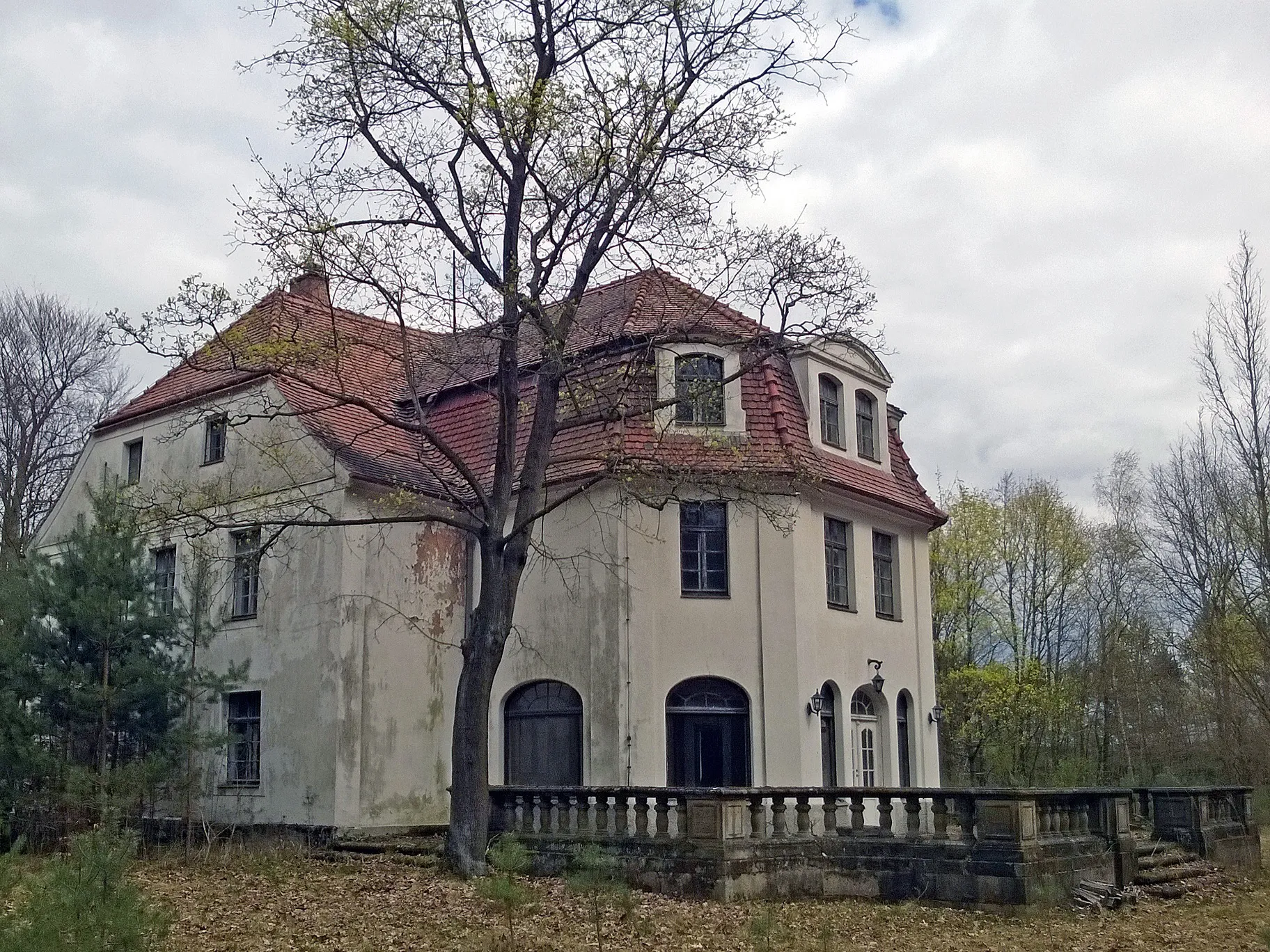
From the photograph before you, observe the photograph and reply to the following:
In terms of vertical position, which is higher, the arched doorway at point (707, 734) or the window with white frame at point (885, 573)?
the window with white frame at point (885, 573)

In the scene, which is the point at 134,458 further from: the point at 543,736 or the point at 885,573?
the point at 885,573

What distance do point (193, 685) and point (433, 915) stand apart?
7.50 metres

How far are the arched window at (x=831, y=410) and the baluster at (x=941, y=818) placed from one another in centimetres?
829

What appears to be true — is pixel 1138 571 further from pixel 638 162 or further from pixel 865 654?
pixel 638 162

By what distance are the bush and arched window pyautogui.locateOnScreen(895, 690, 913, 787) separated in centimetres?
1539

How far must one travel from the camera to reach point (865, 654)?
814 inches

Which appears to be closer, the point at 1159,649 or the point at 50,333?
the point at 50,333

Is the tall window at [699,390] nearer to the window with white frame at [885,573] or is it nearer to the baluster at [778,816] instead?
the window with white frame at [885,573]

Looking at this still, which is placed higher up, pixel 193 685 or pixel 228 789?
pixel 193 685

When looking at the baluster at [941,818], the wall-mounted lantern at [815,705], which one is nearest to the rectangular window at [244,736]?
the wall-mounted lantern at [815,705]

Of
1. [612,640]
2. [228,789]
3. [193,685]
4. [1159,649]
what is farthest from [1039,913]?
[1159,649]

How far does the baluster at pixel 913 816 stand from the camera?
14086mm

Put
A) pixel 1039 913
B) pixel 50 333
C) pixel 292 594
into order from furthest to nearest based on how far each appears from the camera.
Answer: pixel 50 333 < pixel 292 594 < pixel 1039 913

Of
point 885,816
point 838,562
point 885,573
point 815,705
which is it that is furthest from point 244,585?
point 885,816
